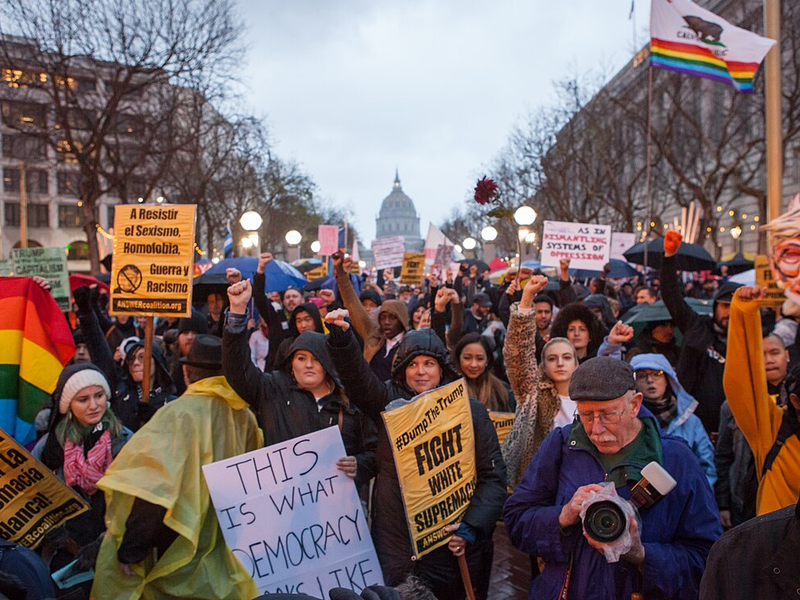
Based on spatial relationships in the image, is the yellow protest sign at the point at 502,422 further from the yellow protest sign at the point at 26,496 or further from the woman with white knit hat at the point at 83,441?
the yellow protest sign at the point at 26,496

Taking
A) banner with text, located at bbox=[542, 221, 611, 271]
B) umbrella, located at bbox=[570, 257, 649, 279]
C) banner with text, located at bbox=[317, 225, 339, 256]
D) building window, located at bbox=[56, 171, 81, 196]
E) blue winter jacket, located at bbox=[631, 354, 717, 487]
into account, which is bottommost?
blue winter jacket, located at bbox=[631, 354, 717, 487]

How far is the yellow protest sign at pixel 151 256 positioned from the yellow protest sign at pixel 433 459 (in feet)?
8.80

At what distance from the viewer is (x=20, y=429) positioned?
4758 millimetres

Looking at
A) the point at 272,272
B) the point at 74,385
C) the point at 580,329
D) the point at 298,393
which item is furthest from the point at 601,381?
the point at 272,272

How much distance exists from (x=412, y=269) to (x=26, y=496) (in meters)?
10.6

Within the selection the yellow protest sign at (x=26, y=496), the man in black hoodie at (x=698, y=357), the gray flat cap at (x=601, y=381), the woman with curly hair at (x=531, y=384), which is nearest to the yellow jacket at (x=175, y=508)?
the yellow protest sign at (x=26, y=496)

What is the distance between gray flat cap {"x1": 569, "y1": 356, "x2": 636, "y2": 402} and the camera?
2795mm

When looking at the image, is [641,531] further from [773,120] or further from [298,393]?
[773,120]

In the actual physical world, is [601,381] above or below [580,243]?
below

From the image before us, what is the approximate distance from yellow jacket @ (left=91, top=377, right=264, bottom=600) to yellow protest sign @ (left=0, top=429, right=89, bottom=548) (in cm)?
24

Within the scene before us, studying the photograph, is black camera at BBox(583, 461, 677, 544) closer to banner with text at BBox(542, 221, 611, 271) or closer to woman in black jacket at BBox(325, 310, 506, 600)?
woman in black jacket at BBox(325, 310, 506, 600)

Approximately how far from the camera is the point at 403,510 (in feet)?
12.5

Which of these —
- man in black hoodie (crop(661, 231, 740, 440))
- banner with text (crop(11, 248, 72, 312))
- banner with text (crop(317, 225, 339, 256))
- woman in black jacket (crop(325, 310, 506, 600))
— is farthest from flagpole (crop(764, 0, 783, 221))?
banner with text (crop(317, 225, 339, 256))

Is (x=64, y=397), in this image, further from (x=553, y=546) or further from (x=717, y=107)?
(x=717, y=107)
